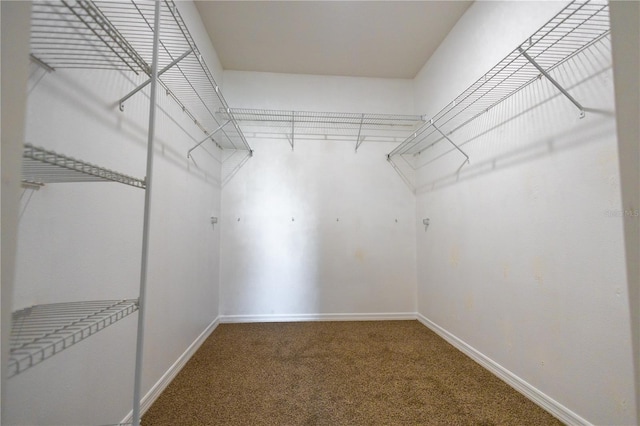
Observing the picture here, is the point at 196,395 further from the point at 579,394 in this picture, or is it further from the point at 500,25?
the point at 500,25

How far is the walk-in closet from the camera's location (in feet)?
2.60

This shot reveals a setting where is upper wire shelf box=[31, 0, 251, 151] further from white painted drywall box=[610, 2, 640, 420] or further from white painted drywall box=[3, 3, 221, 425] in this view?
white painted drywall box=[610, 2, 640, 420]

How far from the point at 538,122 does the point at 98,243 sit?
221 centimetres

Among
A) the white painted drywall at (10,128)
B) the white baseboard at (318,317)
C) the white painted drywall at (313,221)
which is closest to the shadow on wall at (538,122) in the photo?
the white painted drywall at (313,221)

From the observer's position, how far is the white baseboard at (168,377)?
130 cm

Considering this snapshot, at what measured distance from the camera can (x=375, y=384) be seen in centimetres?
157

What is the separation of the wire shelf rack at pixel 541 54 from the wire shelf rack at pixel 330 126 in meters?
0.56

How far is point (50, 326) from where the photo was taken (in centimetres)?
71

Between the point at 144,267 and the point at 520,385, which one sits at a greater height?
the point at 144,267

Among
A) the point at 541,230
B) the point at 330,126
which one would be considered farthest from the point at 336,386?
the point at 330,126

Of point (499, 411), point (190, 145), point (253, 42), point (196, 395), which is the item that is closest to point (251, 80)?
point (253, 42)

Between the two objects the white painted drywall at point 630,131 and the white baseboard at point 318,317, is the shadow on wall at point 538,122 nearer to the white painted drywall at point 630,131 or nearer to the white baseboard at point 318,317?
the white painted drywall at point 630,131

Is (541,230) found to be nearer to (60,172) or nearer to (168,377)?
(60,172)

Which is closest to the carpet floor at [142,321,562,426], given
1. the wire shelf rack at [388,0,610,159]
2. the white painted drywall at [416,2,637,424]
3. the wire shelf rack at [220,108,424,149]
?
the white painted drywall at [416,2,637,424]
